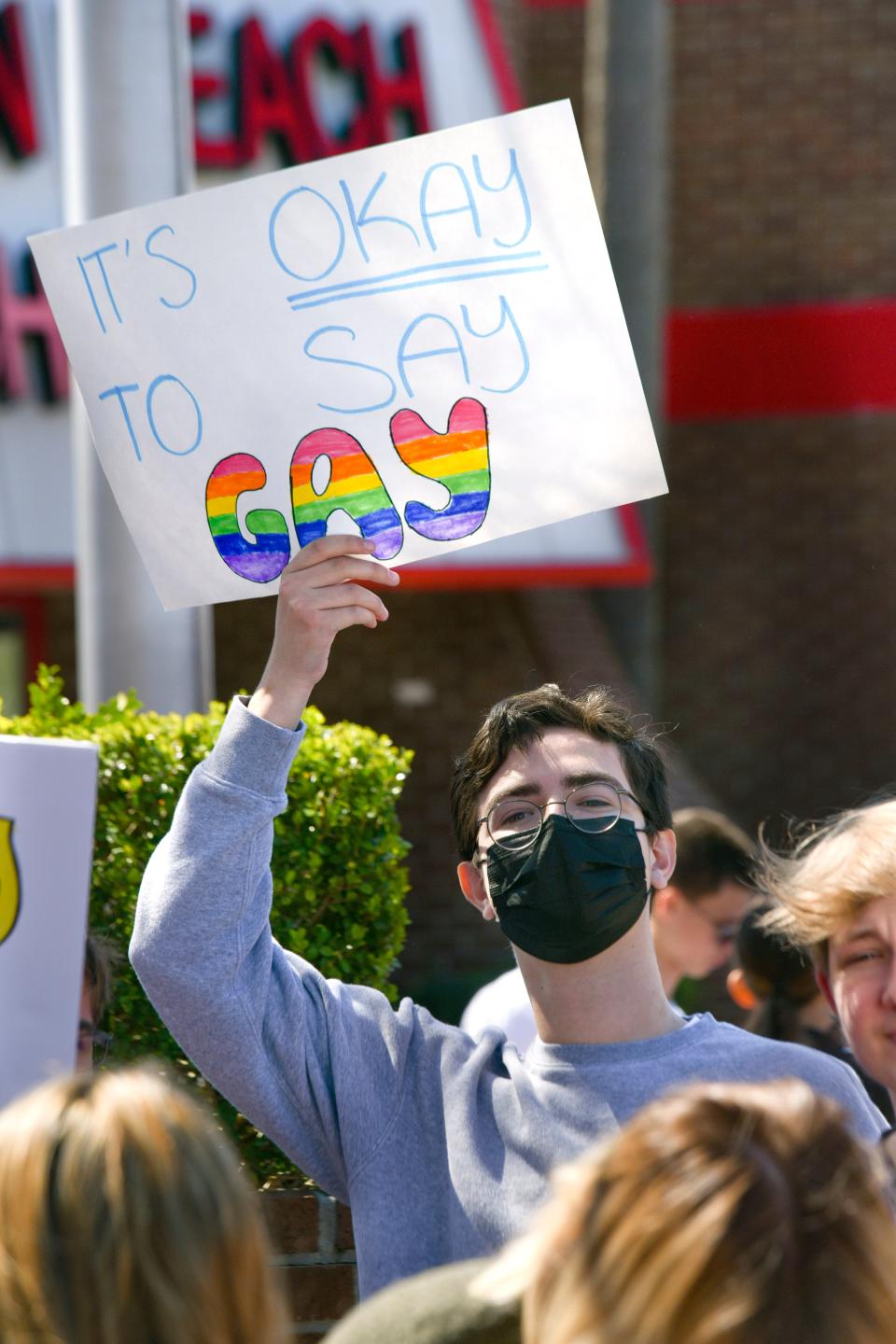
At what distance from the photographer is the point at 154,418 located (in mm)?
2602

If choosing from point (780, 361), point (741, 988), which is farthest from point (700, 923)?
point (780, 361)

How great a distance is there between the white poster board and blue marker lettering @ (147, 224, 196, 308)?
78cm

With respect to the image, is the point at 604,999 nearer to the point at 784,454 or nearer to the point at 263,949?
the point at 263,949

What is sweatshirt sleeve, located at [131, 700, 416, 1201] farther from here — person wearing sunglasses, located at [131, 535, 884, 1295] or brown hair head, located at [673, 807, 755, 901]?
brown hair head, located at [673, 807, 755, 901]

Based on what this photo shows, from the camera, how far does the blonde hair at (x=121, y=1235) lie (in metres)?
1.35

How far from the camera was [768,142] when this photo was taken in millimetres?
11125

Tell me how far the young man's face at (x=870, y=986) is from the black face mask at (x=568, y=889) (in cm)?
35

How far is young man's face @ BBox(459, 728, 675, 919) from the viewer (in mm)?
2414

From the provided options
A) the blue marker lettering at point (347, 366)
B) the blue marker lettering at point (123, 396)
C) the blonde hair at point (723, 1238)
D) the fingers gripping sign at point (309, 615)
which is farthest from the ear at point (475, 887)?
the blonde hair at point (723, 1238)

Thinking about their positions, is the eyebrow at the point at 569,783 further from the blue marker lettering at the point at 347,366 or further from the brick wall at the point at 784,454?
the brick wall at the point at 784,454

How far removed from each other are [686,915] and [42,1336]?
303cm

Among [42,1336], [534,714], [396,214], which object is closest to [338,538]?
[534,714]

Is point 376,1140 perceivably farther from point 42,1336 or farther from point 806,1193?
point 806,1193

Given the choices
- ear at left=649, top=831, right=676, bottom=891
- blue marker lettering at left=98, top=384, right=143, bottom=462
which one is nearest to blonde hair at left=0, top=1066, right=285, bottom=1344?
ear at left=649, top=831, right=676, bottom=891
